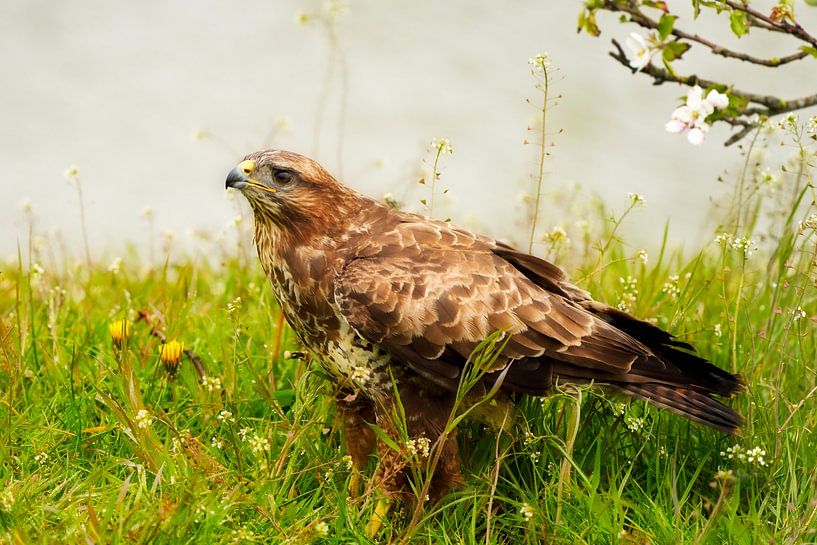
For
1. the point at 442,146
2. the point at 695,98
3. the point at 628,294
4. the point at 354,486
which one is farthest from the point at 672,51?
the point at 354,486

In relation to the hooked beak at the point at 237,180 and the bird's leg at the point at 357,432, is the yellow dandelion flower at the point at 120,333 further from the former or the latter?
the bird's leg at the point at 357,432

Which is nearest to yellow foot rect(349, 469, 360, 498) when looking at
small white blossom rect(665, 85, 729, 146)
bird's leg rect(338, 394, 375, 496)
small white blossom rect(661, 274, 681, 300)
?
bird's leg rect(338, 394, 375, 496)

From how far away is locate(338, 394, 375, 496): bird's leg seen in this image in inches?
158

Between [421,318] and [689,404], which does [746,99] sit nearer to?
[689,404]

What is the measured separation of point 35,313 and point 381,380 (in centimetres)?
190

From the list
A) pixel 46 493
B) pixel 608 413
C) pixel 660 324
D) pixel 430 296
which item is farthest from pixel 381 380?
pixel 660 324

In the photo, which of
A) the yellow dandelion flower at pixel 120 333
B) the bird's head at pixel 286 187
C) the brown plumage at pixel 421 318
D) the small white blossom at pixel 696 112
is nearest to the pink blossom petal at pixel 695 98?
the small white blossom at pixel 696 112

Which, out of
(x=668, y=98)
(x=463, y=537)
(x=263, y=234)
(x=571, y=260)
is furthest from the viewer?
(x=668, y=98)

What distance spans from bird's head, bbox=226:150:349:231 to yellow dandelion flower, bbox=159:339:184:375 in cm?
65

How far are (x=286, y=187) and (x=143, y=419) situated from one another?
100 cm

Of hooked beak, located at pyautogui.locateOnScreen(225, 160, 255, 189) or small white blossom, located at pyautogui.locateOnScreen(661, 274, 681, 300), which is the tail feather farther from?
hooked beak, located at pyautogui.locateOnScreen(225, 160, 255, 189)

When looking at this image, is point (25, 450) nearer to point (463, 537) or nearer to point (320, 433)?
point (320, 433)

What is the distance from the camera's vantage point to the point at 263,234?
160 inches

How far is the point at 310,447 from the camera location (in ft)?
12.9
